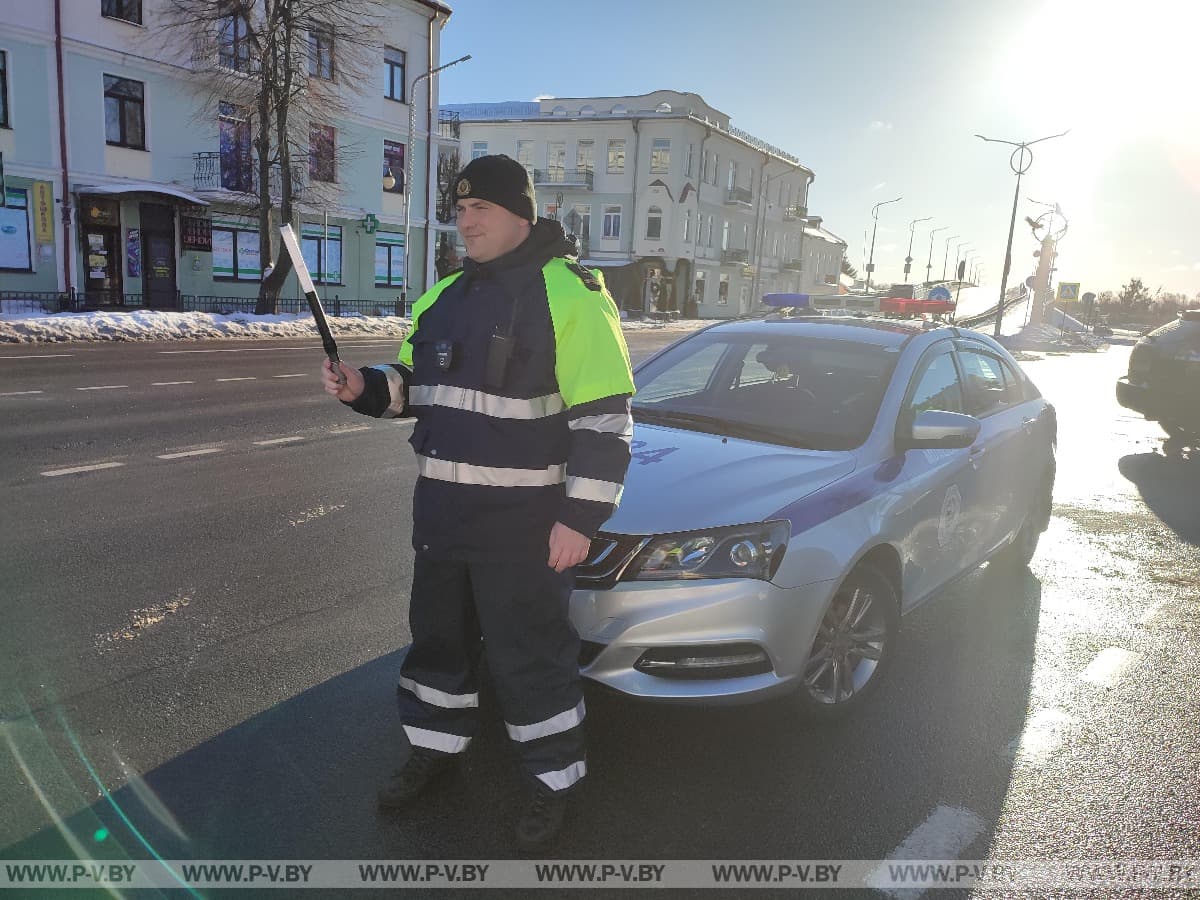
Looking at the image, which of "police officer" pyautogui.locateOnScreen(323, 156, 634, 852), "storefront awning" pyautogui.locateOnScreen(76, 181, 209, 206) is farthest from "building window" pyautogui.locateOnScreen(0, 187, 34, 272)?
"police officer" pyautogui.locateOnScreen(323, 156, 634, 852)

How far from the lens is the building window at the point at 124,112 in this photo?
2522cm

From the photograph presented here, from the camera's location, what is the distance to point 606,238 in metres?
51.2

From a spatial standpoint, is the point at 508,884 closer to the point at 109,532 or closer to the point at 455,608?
the point at 455,608

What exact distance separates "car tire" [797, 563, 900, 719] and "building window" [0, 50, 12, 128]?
27438 millimetres

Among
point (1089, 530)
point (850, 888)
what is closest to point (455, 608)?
point (850, 888)

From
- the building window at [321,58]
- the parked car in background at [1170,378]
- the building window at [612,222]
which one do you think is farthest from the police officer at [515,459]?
the building window at [612,222]

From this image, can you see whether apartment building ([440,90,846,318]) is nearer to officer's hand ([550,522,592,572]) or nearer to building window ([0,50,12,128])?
building window ([0,50,12,128])

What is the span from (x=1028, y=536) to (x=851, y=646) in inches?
107

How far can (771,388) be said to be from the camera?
441 centimetres

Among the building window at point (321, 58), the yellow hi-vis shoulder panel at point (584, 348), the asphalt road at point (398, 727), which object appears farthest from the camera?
the building window at point (321, 58)

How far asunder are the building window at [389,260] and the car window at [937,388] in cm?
3178

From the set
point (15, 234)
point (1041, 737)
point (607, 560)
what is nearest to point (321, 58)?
point (15, 234)

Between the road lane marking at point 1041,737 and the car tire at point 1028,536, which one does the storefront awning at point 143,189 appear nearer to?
the car tire at point 1028,536

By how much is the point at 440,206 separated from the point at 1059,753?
1824 inches
